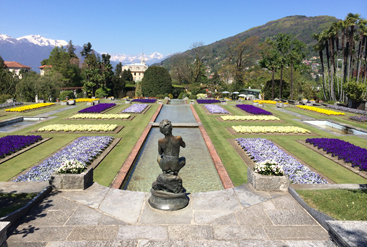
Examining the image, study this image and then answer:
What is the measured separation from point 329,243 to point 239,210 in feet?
7.86

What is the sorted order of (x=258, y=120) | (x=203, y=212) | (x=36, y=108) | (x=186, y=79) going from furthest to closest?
(x=186, y=79) < (x=36, y=108) < (x=258, y=120) < (x=203, y=212)

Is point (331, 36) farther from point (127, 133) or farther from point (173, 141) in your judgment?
point (173, 141)

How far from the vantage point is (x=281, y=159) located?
12.8m

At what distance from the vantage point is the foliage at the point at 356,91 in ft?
104

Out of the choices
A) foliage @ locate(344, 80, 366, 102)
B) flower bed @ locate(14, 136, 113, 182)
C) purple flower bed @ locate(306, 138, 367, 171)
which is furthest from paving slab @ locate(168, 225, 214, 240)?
foliage @ locate(344, 80, 366, 102)

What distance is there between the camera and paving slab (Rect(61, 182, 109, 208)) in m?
7.67

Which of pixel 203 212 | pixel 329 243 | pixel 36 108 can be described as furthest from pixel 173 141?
pixel 36 108

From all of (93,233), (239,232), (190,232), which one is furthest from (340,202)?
(93,233)

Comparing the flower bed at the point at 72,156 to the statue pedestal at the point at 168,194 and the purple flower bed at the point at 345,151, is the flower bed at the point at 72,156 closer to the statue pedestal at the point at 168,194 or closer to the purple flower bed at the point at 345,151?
the statue pedestal at the point at 168,194

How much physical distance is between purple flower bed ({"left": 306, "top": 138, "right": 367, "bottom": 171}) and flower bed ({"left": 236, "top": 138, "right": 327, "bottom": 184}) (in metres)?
2.65

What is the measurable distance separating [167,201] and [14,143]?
12239 millimetres

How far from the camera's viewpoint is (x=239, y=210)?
7.36m

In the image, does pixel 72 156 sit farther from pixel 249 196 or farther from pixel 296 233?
pixel 296 233

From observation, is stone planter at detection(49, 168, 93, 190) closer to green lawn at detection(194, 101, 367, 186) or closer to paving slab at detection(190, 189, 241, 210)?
paving slab at detection(190, 189, 241, 210)
